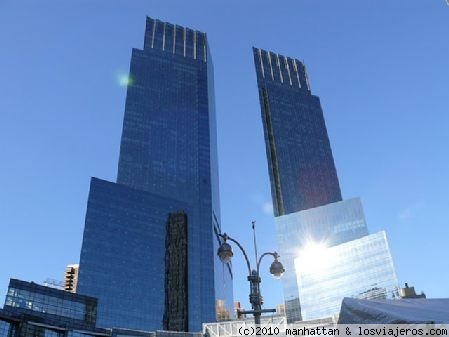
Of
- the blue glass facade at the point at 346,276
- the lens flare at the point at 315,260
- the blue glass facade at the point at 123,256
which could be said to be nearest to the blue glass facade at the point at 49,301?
the blue glass facade at the point at 123,256

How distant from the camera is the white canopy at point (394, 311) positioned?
30.1 feet

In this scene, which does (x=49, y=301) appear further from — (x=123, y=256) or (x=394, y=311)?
(x=394, y=311)

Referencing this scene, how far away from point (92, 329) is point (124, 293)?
88601mm

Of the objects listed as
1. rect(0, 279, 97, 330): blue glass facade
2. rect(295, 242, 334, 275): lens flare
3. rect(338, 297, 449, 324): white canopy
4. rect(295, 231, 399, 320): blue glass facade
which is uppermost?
rect(295, 242, 334, 275): lens flare

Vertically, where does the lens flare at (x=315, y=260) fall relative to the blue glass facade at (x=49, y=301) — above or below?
above

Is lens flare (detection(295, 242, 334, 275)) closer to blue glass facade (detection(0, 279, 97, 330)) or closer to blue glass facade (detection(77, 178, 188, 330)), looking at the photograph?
blue glass facade (detection(77, 178, 188, 330))

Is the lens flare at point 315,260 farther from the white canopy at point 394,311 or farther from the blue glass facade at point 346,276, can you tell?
the white canopy at point 394,311

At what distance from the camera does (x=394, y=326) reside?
29.9 ft

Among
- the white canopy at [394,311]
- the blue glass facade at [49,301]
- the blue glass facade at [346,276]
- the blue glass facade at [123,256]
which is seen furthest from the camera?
the blue glass facade at [346,276]

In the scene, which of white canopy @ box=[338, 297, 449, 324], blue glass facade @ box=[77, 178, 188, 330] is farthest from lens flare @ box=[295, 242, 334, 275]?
white canopy @ box=[338, 297, 449, 324]

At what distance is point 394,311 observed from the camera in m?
9.73

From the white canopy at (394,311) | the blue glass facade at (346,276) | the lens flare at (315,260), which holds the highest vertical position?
the lens flare at (315,260)

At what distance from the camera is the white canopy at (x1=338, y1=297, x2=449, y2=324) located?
916cm

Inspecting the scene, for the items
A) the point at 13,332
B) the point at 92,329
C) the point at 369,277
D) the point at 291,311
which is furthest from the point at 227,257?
the point at 291,311
